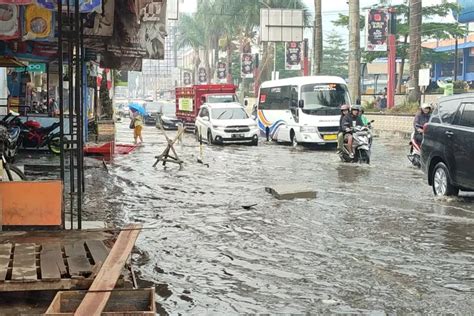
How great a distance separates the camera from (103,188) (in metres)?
13.0

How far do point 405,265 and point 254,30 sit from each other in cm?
6077

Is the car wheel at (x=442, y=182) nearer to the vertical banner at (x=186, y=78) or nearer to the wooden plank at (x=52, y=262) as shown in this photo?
the wooden plank at (x=52, y=262)

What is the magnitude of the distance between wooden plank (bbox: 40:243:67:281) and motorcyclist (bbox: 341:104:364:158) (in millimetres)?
13270

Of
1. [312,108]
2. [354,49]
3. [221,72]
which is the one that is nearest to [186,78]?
[221,72]

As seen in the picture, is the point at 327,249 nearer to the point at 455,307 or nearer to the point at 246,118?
the point at 455,307

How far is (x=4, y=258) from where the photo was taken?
5766 millimetres

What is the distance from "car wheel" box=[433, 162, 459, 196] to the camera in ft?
38.2

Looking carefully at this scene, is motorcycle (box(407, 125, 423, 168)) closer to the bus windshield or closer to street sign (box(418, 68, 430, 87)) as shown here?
the bus windshield

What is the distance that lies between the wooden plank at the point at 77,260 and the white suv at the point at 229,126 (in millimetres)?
19976

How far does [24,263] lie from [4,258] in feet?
0.90

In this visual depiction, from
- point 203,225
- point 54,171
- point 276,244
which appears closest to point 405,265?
point 276,244

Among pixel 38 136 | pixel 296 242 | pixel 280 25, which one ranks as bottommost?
pixel 296 242

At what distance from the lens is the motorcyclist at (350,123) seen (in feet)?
61.1

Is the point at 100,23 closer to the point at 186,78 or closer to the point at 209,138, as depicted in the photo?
the point at 209,138
